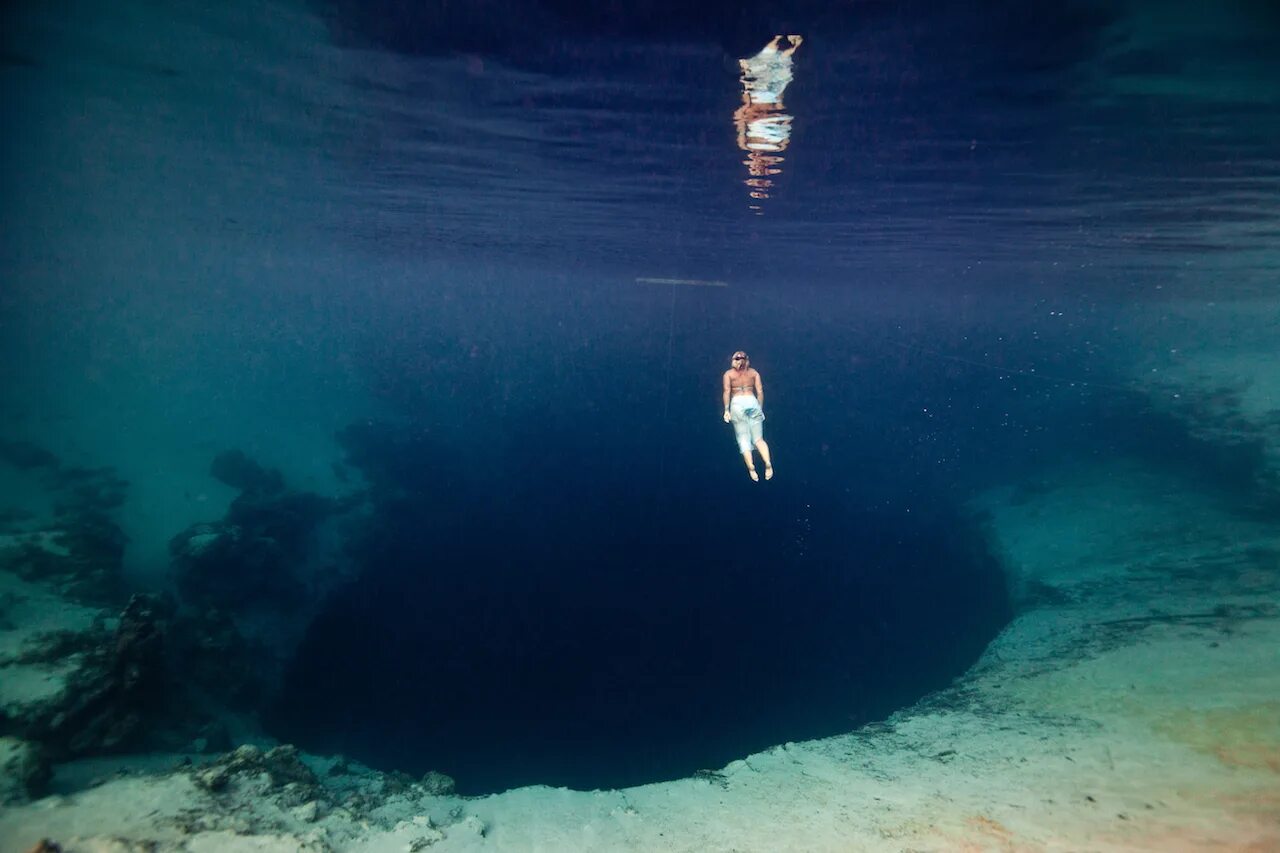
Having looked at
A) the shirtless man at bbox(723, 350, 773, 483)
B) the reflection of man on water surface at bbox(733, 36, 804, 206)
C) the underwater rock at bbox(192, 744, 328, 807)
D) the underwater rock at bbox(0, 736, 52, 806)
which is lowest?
the underwater rock at bbox(192, 744, 328, 807)

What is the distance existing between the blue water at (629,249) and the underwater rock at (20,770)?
494cm

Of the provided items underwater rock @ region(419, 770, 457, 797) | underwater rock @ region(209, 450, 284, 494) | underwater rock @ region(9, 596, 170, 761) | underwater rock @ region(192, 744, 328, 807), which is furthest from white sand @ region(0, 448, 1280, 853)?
underwater rock @ region(209, 450, 284, 494)

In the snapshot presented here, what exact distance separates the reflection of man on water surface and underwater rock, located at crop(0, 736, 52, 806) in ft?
42.0

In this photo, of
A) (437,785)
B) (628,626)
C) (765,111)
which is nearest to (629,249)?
(765,111)

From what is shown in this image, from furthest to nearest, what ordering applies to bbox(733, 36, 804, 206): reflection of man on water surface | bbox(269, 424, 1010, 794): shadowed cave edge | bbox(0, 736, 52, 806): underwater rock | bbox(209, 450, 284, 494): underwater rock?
bbox(209, 450, 284, 494): underwater rock, bbox(269, 424, 1010, 794): shadowed cave edge, bbox(733, 36, 804, 206): reflection of man on water surface, bbox(0, 736, 52, 806): underwater rock

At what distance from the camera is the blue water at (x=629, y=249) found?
27.7 ft

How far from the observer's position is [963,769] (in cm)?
677

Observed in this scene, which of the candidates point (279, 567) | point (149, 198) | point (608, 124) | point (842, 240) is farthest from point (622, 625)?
point (149, 198)

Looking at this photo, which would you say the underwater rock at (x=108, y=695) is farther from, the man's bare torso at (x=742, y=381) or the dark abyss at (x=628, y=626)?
the man's bare torso at (x=742, y=381)

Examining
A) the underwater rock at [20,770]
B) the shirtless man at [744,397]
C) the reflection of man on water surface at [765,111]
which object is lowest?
the underwater rock at [20,770]

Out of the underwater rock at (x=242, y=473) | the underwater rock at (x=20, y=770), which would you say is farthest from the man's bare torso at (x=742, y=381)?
the underwater rock at (x=242, y=473)

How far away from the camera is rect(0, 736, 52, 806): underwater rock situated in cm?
617

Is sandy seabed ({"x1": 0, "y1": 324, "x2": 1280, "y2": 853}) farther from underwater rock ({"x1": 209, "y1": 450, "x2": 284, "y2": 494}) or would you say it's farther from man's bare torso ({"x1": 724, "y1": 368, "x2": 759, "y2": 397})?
underwater rock ({"x1": 209, "y1": 450, "x2": 284, "y2": 494})

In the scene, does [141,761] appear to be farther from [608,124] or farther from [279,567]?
[608,124]
